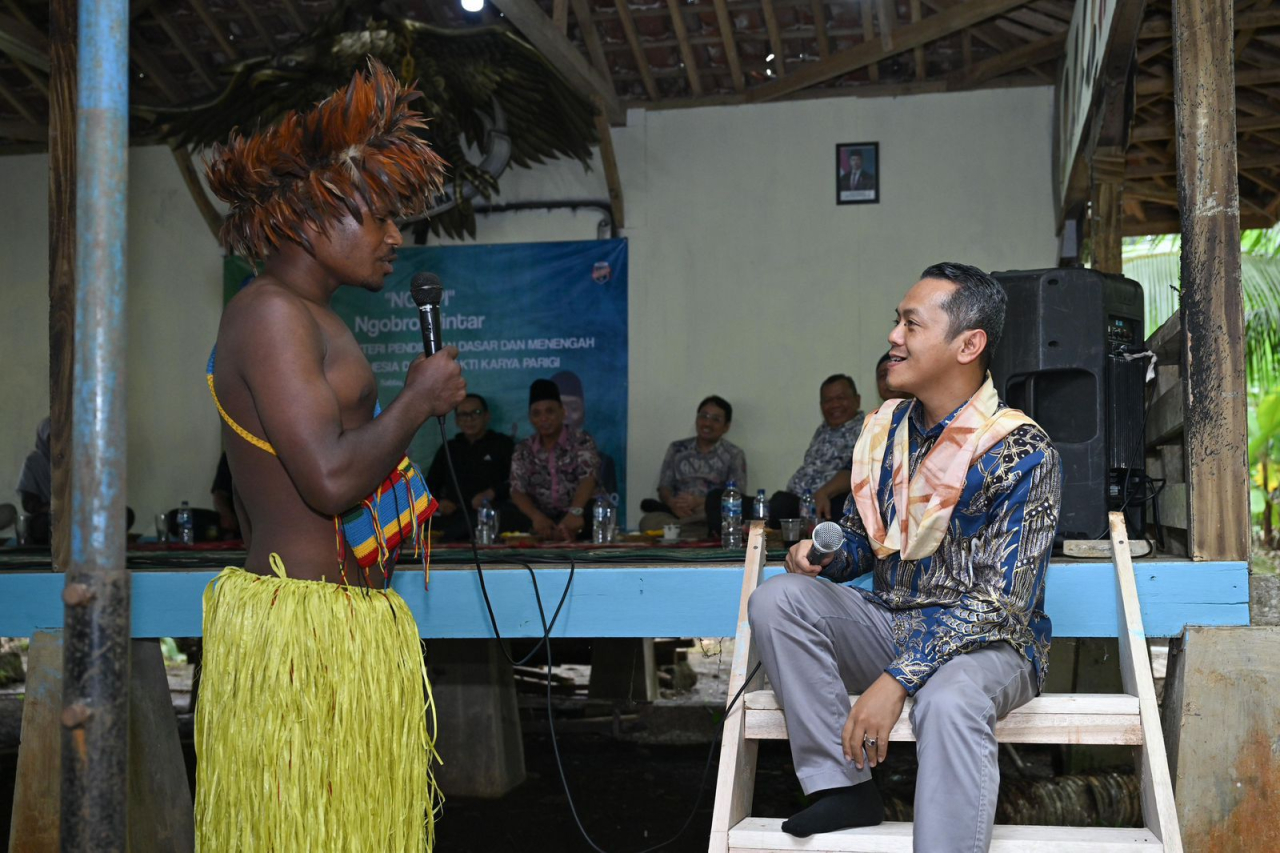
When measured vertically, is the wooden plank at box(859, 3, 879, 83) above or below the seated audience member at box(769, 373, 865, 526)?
above

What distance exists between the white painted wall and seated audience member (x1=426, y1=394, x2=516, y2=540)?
4.16 feet

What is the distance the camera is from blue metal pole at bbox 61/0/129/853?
117 cm

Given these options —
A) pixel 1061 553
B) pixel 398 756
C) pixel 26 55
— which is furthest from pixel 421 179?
pixel 26 55

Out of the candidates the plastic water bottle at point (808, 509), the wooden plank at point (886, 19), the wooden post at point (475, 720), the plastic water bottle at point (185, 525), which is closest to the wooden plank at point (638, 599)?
the wooden post at point (475, 720)

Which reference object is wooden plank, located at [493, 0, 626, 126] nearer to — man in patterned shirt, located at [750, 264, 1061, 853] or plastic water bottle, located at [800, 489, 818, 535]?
plastic water bottle, located at [800, 489, 818, 535]

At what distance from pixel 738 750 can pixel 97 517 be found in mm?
1557

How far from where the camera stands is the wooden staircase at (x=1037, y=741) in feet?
7.39

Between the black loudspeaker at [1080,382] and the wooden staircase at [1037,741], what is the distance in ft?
2.15

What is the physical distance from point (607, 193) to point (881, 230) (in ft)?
6.31

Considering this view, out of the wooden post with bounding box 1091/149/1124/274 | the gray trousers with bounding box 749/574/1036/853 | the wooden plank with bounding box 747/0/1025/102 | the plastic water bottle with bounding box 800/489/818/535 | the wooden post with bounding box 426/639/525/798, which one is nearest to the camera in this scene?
the gray trousers with bounding box 749/574/1036/853

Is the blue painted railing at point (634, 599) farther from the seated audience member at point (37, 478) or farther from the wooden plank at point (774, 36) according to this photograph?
the wooden plank at point (774, 36)

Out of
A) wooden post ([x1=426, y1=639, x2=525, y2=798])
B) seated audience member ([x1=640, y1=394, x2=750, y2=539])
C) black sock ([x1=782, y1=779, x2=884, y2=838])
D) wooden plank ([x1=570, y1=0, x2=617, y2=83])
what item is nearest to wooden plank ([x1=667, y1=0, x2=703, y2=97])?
wooden plank ([x1=570, y1=0, x2=617, y2=83])

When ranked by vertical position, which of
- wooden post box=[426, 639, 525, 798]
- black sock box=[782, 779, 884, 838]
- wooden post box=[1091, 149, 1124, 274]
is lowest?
wooden post box=[426, 639, 525, 798]

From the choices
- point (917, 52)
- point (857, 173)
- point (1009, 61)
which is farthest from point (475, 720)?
point (1009, 61)
